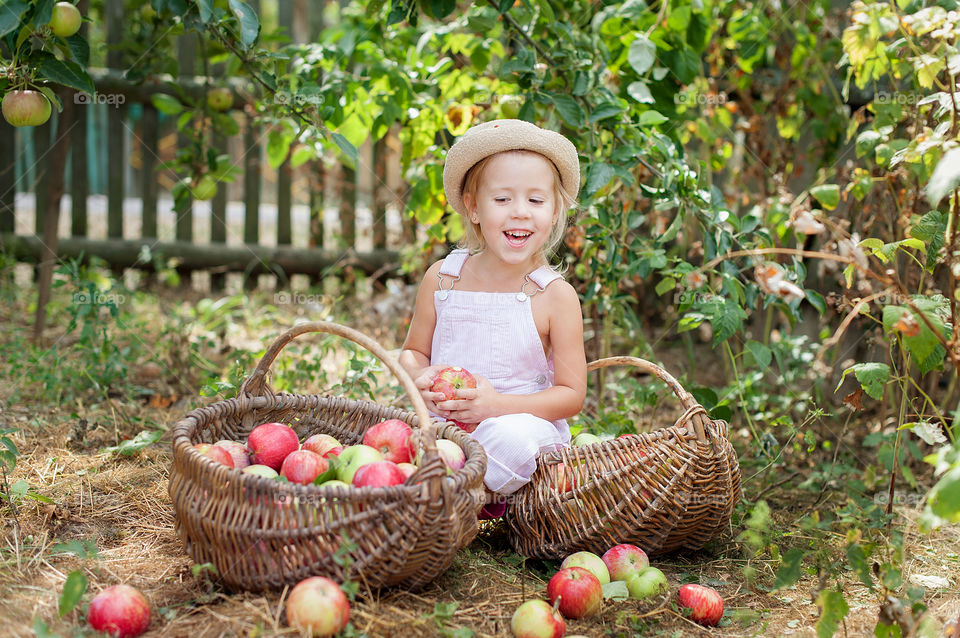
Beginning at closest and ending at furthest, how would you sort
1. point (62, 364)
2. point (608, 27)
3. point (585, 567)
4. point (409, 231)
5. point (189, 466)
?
point (189, 466) < point (585, 567) < point (608, 27) < point (62, 364) < point (409, 231)

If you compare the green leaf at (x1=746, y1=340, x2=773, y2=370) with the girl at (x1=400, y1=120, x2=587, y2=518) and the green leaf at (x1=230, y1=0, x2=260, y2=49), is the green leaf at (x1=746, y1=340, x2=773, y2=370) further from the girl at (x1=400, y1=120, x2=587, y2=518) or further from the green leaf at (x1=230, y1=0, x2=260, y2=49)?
the green leaf at (x1=230, y1=0, x2=260, y2=49)

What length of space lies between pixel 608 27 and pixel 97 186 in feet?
33.4

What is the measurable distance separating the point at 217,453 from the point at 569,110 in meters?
1.35

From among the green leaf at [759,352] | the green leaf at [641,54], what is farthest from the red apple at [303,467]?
the green leaf at [641,54]

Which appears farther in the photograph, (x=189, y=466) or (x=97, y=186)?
(x=97, y=186)

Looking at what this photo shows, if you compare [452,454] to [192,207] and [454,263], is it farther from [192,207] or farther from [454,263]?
[192,207]

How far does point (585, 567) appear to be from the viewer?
1778mm

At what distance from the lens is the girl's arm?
204 cm

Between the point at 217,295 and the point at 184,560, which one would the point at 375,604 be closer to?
the point at 184,560

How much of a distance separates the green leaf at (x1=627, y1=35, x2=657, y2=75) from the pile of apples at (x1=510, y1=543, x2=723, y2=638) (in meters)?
1.36

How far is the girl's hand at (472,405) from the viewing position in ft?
6.63

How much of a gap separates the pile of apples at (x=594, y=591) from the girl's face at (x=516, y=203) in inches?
30.8

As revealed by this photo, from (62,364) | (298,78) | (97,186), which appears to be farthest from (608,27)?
(97,186)

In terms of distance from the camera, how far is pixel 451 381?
203 cm
